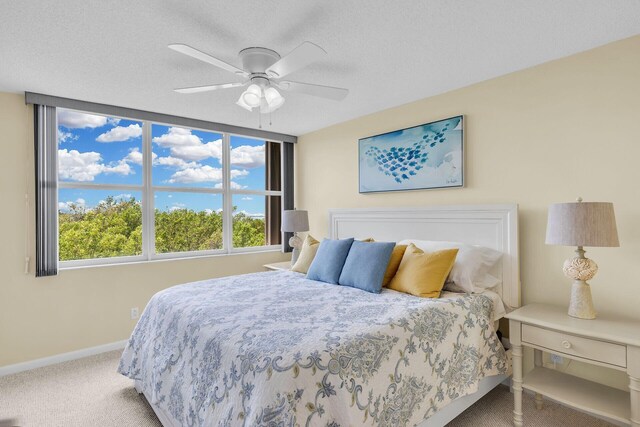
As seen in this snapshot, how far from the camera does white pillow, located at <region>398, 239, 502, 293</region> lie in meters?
2.45

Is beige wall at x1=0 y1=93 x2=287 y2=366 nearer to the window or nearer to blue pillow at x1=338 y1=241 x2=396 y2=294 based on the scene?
the window

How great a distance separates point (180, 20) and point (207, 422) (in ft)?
6.86

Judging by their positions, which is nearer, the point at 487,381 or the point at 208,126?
the point at 487,381

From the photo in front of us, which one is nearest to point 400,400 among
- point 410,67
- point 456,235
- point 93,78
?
point 456,235

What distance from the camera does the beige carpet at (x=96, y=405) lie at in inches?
85.7

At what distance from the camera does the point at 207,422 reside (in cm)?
156

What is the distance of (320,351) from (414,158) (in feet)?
7.55

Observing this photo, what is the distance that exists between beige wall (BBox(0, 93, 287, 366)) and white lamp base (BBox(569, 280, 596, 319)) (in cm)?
377

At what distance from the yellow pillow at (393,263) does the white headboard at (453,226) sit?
50 cm

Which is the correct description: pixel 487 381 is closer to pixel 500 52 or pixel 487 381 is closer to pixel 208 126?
pixel 500 52

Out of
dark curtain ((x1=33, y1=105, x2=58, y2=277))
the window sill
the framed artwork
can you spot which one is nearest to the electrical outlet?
the framed artwork

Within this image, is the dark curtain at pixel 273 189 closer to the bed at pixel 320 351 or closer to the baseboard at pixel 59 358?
the bed at pixel 320 351

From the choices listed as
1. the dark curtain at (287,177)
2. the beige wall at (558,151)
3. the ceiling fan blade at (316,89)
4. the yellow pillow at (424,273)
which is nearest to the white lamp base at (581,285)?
the beige wall at (558,151)

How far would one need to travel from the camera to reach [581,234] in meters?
1.93
